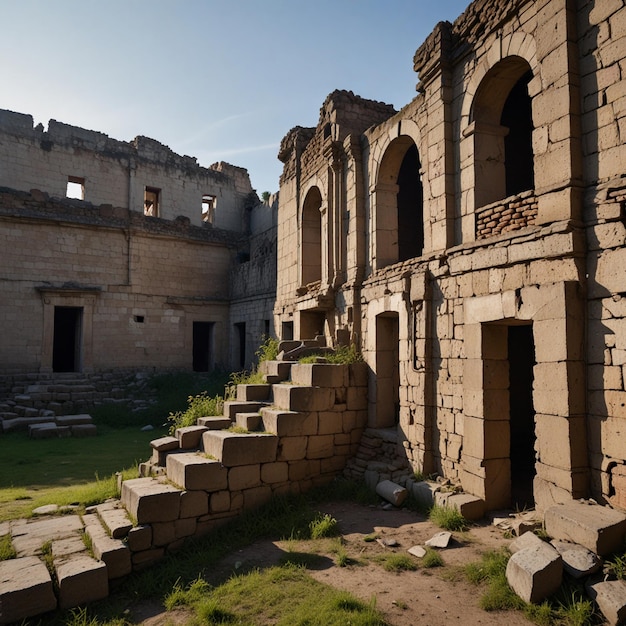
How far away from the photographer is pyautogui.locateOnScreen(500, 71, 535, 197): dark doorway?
28.6 ft

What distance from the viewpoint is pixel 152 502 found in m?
5.81

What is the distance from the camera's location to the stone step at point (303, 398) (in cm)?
769

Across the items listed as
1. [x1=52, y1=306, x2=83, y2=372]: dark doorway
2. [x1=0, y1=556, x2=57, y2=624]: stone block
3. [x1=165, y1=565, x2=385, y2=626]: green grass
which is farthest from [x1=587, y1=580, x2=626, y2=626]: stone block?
[x1=52, y1=306, x2=83, y2=372]: dark doorway

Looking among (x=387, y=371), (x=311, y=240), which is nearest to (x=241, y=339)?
(x=311, y=240)

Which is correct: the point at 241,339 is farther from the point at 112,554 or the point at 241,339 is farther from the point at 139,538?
the point at 112,554

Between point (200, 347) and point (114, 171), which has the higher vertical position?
point (114, 171)

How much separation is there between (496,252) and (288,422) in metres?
3.90

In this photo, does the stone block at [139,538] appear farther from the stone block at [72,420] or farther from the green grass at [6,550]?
the stone block at [72,420]

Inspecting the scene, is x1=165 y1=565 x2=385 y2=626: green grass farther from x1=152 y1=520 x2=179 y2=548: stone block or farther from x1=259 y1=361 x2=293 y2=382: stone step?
x1=259 y1=361 x2=293 y2=382: stone step

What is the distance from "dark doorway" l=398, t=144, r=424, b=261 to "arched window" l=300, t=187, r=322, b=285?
2287 millimetres

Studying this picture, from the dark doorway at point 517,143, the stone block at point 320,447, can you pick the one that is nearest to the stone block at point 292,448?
the stone block at point 320,447

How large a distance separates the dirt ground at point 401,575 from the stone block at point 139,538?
0.81m

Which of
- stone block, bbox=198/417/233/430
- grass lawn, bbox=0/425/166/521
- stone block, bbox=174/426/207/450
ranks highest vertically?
stone block, bbox=198/417/233/430

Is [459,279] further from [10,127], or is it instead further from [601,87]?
[10,127]
